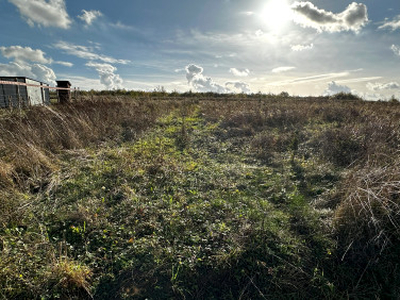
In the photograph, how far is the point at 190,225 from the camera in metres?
3.13

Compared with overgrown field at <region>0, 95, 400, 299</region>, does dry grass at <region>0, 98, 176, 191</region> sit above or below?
above

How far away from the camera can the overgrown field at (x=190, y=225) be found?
2.28 meters

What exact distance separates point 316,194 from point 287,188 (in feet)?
1.69

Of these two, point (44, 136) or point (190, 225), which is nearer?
point (190, 225)

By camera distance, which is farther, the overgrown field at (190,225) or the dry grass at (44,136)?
the dry grass at (44,136)

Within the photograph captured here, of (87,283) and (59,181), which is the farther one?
(59,181)

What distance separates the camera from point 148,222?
313 cm

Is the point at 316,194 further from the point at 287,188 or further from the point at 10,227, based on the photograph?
the point at 10,227

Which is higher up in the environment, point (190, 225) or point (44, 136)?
point (44, 136)

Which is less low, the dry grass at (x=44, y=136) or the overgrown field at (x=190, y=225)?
the dry grass at (x=44, y=136)

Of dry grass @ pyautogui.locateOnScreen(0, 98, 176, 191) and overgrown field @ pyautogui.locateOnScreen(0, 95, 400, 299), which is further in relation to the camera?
dry grass @ pyautogui.locateOnScreen(0, 98, 176, 191)

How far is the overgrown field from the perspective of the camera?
→ 89.6 inches

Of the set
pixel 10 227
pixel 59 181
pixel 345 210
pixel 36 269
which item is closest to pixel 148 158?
pixel 59 181

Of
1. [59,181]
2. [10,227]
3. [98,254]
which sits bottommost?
[98,254]
